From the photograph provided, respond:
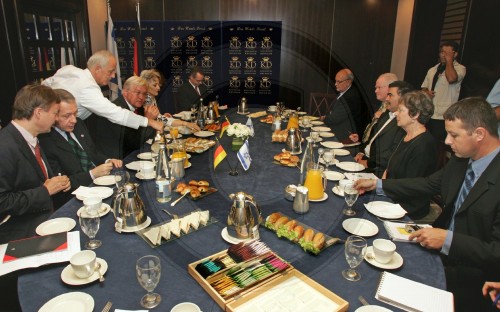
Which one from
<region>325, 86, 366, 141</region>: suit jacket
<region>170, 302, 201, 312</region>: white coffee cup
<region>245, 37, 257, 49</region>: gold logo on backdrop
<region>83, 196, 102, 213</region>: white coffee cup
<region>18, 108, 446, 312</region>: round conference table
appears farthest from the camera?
<region>245, 37, 257, 49</region>: gold logo on backdrop

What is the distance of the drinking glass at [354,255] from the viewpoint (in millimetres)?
1267

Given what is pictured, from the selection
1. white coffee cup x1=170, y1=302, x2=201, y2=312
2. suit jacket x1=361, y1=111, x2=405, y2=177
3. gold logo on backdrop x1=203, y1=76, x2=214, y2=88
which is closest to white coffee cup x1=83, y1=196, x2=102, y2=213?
white coffee cup x1=170, y1=302, x2=201, y2=312

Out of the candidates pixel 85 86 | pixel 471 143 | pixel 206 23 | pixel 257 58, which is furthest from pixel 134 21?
pixel 471 143

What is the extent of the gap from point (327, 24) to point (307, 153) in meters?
5.11

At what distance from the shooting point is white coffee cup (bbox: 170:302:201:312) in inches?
41.7

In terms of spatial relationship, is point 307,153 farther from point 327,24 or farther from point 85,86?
point 327,24

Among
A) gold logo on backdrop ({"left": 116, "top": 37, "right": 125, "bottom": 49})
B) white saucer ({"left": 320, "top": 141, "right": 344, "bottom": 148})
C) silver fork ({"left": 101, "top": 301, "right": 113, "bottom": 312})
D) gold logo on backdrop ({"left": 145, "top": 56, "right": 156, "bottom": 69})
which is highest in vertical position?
gold logo on backdrop ({"left": 116, "top": 37, "right": 125, "bottom": 49})

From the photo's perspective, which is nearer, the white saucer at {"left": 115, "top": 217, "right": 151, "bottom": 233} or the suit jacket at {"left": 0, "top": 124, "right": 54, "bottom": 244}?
the white saucer at {"left": 115, "top": 217, "right": 151, "bottom": 233}

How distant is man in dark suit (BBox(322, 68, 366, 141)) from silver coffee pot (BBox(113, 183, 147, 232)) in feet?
10.2

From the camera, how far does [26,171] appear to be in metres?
1.98

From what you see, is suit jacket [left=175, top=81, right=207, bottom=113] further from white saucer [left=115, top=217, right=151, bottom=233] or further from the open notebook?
the open notebook

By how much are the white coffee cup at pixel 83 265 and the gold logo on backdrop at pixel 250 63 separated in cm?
621

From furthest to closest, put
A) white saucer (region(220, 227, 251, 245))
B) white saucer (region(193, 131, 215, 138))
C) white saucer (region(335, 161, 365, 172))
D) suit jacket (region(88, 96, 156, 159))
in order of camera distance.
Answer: white saucer (region(193, 131, 215, 138)), suit jacket (region(88, 96, 156, 159)), white saucer (region(335, 161, 365, 172)), white saucer (region(220, 227, 251, 245))

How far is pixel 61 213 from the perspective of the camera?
5.69ft
